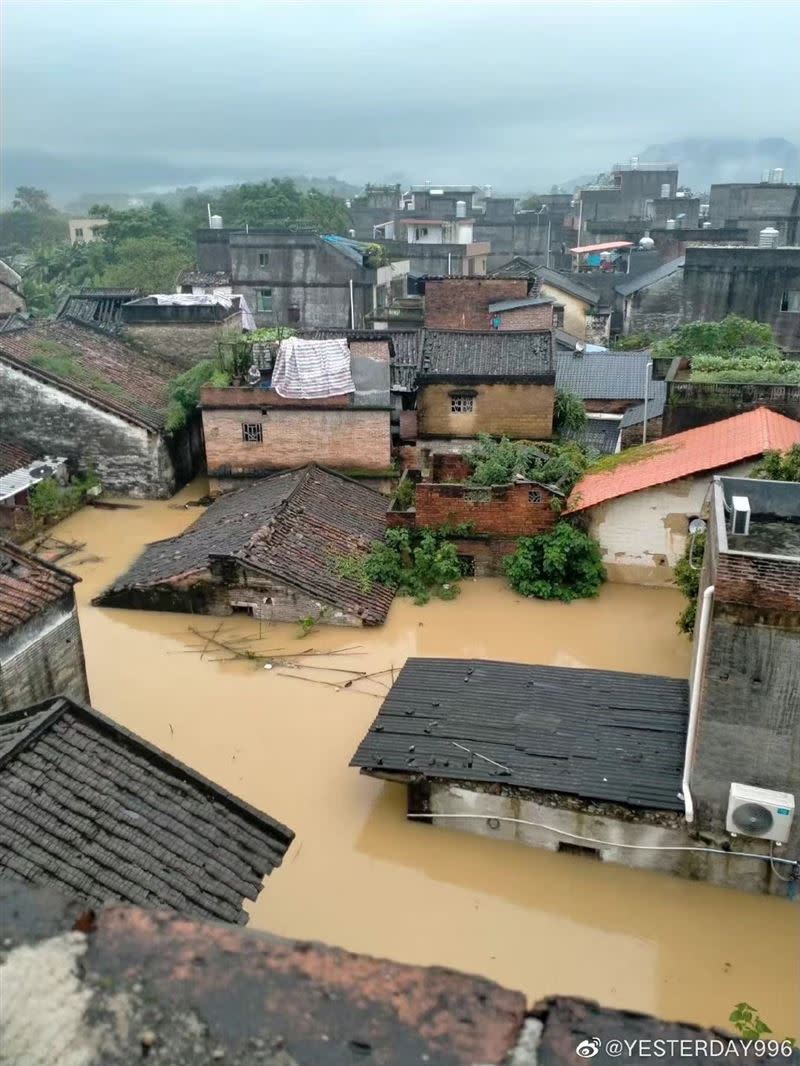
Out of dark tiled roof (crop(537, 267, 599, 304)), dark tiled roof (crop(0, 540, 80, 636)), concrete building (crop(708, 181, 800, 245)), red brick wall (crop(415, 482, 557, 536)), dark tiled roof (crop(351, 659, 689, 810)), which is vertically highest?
concrete building (crop(708, 181, 800, 245))

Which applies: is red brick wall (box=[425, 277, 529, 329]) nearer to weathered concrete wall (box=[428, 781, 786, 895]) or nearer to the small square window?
the small square window

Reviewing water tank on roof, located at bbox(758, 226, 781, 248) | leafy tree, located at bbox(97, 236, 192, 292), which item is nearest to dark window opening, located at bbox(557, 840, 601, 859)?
water tank on roof, located at bbox(758, 226, 781, 248)

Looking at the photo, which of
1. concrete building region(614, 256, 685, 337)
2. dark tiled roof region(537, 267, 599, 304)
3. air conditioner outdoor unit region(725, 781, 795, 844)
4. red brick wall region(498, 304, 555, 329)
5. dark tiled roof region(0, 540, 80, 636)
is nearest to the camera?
air conditioner outdoor unit region(725, 781, 795, 844)

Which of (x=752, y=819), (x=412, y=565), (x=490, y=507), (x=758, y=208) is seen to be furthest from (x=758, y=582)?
(x=758, y=208)

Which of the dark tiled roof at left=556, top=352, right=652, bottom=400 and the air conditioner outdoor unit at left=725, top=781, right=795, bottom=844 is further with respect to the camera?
the dark tiled roof at left=556, top=352, right=652, bottom=400

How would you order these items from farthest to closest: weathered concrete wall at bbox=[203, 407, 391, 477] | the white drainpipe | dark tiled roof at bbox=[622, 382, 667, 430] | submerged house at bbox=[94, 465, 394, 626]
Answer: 1. dark tiled roof at bbox=[622, 382, 667, 430]
2. weathered concrete wall at bbox=[203, 407, 391, 477]
3. submerged house at bbox=[94, 465, 394, 626]
4. the white drainpipe

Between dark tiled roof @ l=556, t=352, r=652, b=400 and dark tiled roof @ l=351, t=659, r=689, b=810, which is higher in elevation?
dark tiled roof @ l=556, t=352, r=652, b=400
